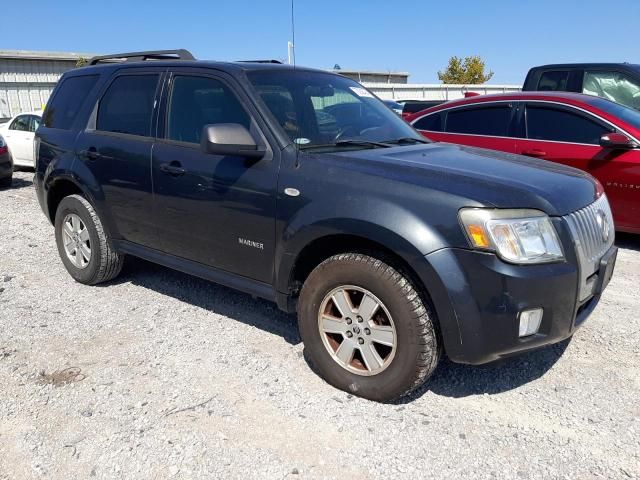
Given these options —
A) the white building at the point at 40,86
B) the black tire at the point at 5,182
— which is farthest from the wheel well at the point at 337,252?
the white building at the point at 40,86

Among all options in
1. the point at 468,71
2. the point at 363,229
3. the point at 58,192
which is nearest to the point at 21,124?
the point at 58,192

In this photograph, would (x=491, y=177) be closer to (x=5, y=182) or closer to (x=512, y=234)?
(x=512, y=234)

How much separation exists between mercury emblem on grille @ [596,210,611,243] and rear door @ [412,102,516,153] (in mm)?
3080

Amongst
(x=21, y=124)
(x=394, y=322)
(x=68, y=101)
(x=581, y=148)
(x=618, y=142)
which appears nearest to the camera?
(x=394, y=322)

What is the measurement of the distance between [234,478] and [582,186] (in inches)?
95.2

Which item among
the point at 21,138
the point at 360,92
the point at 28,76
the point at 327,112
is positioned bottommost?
the point at 21,138

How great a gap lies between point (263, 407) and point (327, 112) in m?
1.97

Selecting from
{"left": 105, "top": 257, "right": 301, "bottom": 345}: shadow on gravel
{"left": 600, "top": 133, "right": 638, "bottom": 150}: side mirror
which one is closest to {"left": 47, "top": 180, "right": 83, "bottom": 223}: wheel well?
{"left": 105, "top": 257, "right": 301, "bottom": 345}: shadow on gravel

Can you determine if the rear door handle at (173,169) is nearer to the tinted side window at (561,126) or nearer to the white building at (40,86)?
the tinted side window at (561,126)

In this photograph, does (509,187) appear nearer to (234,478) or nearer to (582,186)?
(582,186)

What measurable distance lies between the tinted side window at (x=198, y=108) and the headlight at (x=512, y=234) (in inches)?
62.4

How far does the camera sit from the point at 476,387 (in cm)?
321

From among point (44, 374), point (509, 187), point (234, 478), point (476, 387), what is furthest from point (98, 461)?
point (509, 187)

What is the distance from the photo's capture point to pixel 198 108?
3.79 metres
